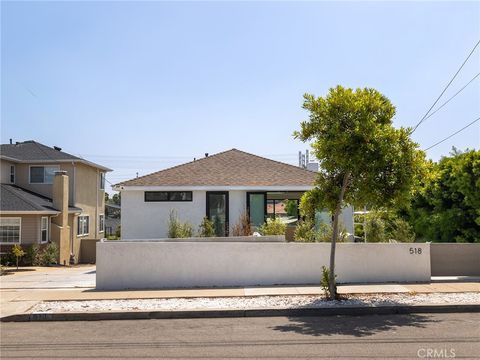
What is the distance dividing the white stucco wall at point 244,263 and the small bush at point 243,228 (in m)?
6.76

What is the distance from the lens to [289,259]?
13.7m

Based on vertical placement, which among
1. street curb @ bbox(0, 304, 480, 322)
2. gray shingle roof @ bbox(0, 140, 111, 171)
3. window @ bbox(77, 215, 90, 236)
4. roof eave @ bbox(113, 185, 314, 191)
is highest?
gray shingle roof @ bbox(0, 140, 111, 171)

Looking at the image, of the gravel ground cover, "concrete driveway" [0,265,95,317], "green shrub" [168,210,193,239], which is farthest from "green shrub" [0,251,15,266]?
the gravel ground cover

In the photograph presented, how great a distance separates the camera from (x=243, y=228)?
20656 millimetres

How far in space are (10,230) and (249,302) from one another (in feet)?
65.2

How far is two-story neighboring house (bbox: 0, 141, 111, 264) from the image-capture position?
27.1m

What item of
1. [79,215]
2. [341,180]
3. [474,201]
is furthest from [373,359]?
[79,215]

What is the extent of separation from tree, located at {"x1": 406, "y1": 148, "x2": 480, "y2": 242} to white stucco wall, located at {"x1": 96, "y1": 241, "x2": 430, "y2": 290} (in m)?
3.37

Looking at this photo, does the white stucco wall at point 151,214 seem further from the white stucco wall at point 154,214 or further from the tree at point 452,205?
the tree at point 452,205

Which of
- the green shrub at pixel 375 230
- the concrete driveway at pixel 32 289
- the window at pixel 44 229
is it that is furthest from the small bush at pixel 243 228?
the window at pixel 44 229

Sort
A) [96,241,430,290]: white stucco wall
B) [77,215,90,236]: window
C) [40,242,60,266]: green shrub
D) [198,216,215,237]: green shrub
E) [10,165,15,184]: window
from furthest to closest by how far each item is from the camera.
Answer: [77,215,90,236]: window < [10,165,15,184]: window < [40,242,60,266]: green shrub < [198,216,215,237]: green shrub < [96,241,430,290]: white stucco wall

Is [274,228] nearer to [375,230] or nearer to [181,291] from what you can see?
[375,230]

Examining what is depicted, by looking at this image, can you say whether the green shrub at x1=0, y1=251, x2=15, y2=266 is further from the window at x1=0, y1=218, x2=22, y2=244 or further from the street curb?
the street curb

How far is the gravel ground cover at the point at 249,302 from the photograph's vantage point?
1073 centimetres
